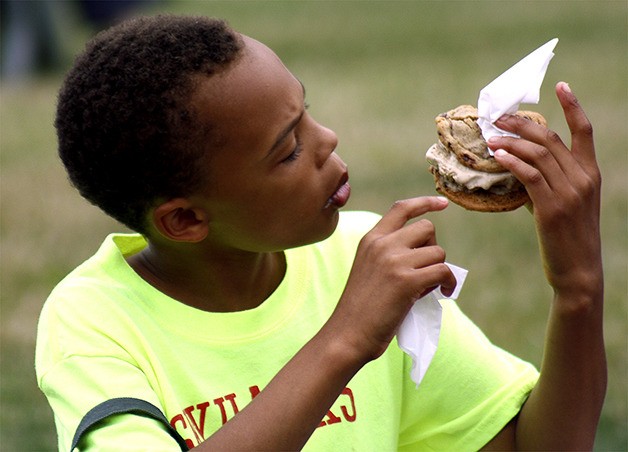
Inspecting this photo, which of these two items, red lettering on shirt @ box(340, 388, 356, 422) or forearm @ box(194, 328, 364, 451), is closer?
forearm @ box(194, 328, 364, 451)

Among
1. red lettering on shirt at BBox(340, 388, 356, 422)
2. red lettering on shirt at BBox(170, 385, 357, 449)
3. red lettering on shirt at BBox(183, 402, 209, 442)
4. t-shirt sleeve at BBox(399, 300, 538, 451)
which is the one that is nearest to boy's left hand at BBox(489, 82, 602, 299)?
t-shirt sleeve at BBox(399, 300, 538, 451)

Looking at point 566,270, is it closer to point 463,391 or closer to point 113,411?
point 463,391

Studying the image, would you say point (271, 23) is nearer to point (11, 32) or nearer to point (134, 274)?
point (11, 32)

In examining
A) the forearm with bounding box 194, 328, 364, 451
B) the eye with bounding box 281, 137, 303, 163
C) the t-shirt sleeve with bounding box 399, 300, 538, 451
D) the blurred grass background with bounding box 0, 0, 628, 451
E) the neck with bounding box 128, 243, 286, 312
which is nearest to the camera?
the forearm with bounding box 194, 328, 364, 451

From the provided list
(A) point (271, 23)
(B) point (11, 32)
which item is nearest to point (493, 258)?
(B) point (11, 32)

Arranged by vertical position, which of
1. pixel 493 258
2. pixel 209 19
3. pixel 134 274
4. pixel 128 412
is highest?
pixel 209 19

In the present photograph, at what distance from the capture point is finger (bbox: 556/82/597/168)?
6.97 ft

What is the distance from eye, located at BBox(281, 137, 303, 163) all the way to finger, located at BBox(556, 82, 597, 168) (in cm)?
50

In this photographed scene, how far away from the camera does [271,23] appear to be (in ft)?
47.2

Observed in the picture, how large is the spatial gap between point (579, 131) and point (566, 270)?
0.27 meters

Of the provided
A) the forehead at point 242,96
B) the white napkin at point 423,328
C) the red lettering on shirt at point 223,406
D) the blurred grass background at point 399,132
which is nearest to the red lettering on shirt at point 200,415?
the red lettering on shirt at point 223,406

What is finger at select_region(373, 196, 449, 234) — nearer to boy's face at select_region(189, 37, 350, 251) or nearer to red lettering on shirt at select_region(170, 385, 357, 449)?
boy's face at select_region(189, 37, 350, 251)

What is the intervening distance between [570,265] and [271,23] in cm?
1252

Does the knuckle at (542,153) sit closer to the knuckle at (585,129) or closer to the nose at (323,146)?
the knuckle at (585,129)
